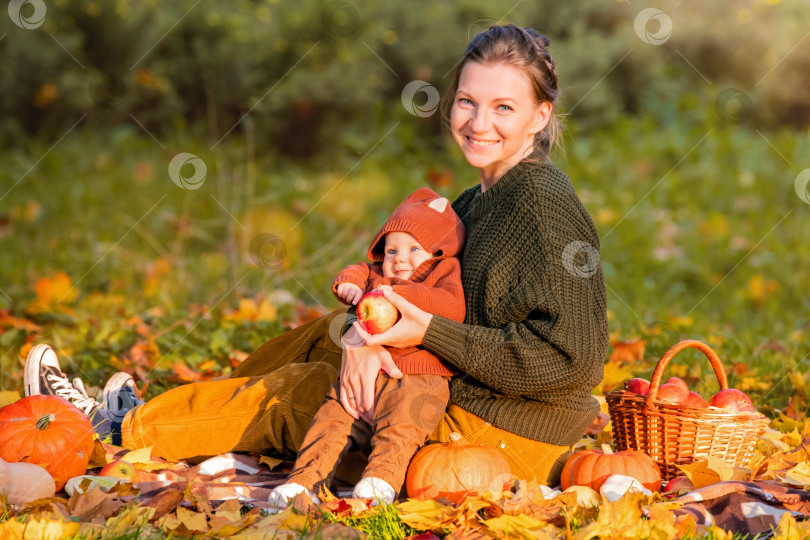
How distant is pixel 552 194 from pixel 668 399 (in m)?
0.77

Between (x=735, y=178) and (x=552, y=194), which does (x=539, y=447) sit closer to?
(x=552, y=194)

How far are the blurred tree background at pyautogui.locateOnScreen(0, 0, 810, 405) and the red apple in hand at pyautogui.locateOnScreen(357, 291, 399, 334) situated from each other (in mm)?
3136

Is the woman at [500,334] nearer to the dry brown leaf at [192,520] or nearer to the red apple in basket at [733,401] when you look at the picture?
the red apple in basket at [733,401]

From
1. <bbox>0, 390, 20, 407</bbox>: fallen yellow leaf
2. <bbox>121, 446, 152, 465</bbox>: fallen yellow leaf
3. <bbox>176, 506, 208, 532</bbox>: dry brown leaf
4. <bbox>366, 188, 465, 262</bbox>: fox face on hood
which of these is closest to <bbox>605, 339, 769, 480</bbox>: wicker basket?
<bbox>366, 188, 465, 262</bbox>: fox face on hood

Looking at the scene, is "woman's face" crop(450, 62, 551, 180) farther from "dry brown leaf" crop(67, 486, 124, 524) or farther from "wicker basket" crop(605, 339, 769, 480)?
"dry brown leaf" crop(67, 486, 124, 524)

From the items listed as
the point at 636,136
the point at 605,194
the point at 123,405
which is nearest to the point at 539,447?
the point at 123,405

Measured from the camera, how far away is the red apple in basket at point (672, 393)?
110 inches

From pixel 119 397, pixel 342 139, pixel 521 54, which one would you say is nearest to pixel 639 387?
pixel 521 54

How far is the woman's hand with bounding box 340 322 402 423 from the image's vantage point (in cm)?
258

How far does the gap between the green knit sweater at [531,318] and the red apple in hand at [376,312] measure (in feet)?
0.41

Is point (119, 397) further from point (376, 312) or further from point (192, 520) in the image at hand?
point (376, 312)

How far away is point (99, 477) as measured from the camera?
258cm

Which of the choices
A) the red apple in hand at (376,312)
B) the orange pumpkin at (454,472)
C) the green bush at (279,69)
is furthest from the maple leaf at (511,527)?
the green bush at (279,69)

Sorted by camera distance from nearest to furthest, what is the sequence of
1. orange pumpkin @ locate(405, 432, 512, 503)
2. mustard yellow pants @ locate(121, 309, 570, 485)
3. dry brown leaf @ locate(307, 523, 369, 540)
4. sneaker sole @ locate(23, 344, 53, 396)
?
dry brown leaf @ locate(307, 523, 369, 540) → orange pumpkin @ locate(405, 432, 512, 503) → mustard yellow pants @ locate(121, 309, 570, 485) → sneaker sole @ locate(23, 344, 53, 396)
